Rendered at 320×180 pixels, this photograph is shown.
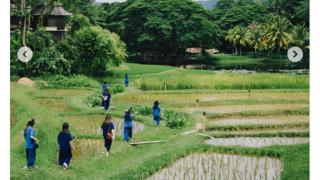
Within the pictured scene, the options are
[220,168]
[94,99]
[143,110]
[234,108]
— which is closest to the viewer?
[220,168]

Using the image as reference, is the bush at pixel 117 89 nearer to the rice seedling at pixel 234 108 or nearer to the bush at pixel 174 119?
the bush at pixel 174 119

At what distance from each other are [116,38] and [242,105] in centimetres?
507

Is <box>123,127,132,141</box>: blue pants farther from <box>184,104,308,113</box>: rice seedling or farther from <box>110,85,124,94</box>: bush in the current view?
<box>184,104,308,113</box>: rice seedling

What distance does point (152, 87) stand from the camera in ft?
50.0

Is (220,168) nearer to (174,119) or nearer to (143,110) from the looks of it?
(174,119)

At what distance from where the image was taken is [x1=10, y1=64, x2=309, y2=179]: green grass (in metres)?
10.8

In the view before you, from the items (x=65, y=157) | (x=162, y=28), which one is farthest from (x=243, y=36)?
(x=65, y=157)

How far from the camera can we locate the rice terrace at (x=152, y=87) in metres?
11.0

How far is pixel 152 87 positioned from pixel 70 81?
2279 mm

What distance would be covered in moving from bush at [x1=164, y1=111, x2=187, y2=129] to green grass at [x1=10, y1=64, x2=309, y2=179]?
20cm

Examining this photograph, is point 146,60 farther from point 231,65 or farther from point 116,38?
point 231,65

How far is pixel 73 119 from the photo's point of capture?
1453cm

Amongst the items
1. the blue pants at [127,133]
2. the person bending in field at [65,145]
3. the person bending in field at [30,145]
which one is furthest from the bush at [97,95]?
the person bending in field at [30,145]

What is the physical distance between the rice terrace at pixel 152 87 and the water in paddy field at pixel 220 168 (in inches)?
0.9
